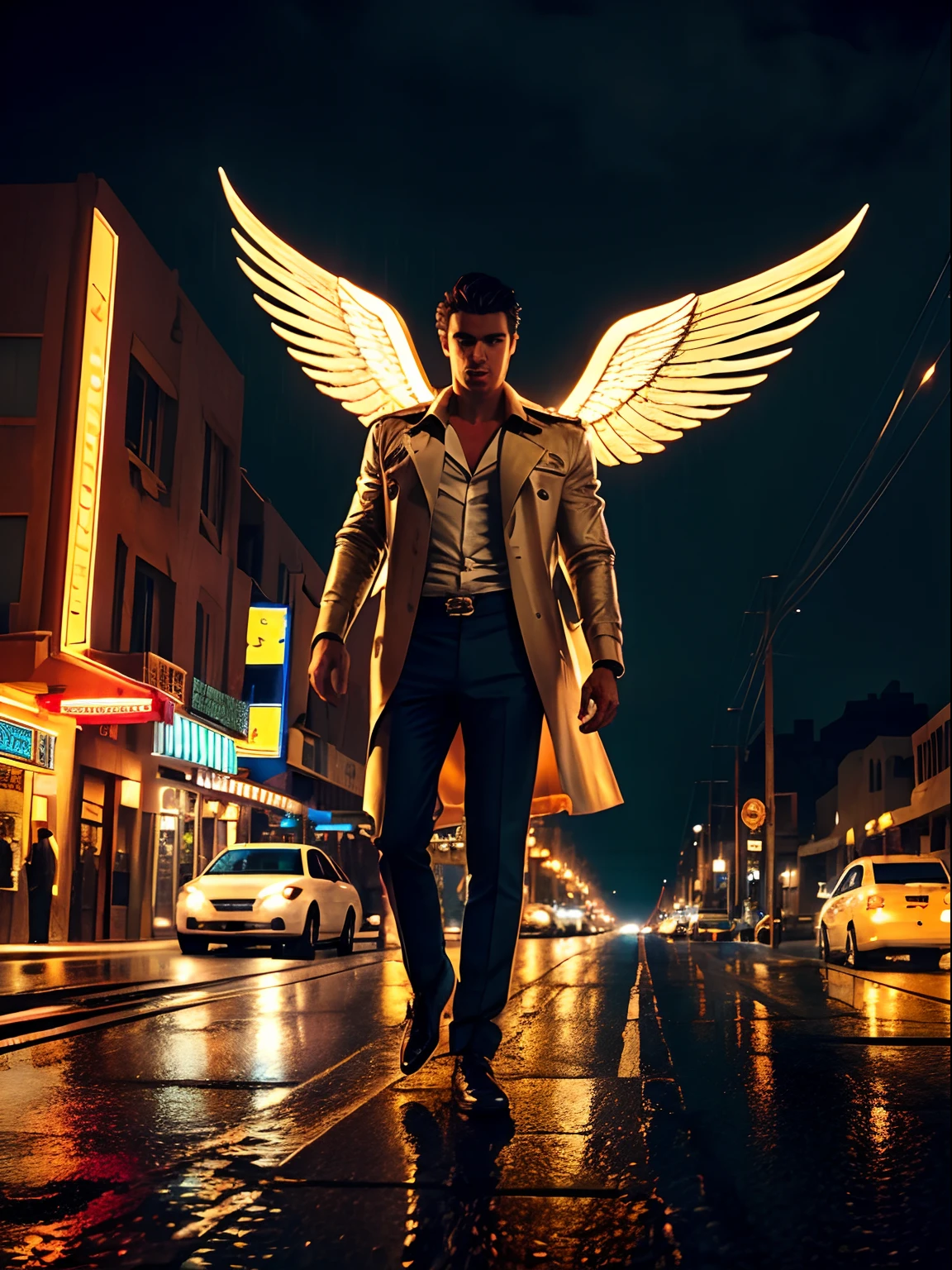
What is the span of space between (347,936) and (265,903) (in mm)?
2811

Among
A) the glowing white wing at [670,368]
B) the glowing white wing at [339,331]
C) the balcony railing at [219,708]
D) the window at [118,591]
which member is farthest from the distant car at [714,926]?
the glowing white wing at [339,331]

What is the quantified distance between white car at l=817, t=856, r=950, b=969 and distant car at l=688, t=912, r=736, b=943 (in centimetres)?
3025

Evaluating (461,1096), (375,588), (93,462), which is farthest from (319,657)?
(93,462)

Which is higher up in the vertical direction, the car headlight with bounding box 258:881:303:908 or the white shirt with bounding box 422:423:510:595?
the white shirt with bounding box 422:423:510:595

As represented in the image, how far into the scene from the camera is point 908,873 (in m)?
18.2

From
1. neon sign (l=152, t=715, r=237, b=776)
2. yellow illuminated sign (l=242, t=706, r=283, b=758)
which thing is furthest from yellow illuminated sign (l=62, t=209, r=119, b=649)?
yellow illuminated sign (l=242, t=706, r=283, b=758)

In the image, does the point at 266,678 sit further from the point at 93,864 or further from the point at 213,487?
the point at 93,864

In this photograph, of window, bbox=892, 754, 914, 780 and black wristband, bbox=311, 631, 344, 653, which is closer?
black wristband, bbox=311, 631, 344, 653

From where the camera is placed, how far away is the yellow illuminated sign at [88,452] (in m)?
22.7

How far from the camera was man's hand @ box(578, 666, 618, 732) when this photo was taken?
4387mm

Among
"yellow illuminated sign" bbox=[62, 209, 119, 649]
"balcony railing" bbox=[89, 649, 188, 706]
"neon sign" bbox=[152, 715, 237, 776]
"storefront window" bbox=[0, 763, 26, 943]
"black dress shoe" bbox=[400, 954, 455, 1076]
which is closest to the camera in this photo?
"black dress shoe" bbox=[400, 954, 455, 1076]

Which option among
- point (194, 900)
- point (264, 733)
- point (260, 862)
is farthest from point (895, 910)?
point (264, 733)

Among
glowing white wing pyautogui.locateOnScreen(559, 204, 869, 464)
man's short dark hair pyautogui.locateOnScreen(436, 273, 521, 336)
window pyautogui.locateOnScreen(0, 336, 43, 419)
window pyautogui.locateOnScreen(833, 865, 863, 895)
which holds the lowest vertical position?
window pyautogui.locateOnScreen(833, 865, 863, 895)

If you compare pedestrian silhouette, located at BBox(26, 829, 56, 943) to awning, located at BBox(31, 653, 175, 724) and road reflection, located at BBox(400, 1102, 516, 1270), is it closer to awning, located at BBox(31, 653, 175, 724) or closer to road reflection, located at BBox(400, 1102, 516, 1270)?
awning, located at BBox(31, 653, 175, 724)
